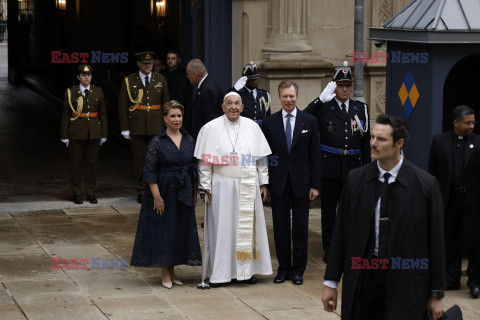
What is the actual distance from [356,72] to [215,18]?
2.78 m

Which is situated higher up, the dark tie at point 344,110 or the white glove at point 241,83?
the white glove at point 241,83

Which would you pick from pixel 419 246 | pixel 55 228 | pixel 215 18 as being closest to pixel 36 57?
pixel 215 18

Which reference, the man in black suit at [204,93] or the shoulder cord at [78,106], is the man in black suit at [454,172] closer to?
the man in black suit at [204,93]

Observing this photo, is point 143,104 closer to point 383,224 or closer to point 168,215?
point 168,215

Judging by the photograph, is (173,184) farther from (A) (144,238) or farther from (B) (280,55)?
(B) (280,55)

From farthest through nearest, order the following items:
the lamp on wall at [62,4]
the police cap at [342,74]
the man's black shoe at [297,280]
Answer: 1. the lamp on wall at [62,4]
2. the police cap at [342,74]
3. the man's black shoe at [297,280]

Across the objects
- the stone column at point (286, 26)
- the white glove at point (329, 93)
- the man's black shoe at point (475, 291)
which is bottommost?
the man's black shoe at point (475, 291)

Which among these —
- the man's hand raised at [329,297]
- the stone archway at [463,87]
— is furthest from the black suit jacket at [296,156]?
the man's hand raised at [329,297]

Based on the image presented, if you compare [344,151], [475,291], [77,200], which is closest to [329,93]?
[344,151]

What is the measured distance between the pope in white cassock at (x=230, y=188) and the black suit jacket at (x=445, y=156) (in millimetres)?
1665

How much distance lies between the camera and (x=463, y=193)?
9.45 m

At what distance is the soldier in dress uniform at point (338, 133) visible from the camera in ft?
33.8

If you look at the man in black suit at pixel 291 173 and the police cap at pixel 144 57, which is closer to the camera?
the man in black suit at pixel 291 173

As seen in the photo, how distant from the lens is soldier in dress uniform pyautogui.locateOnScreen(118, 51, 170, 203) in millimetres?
13352
